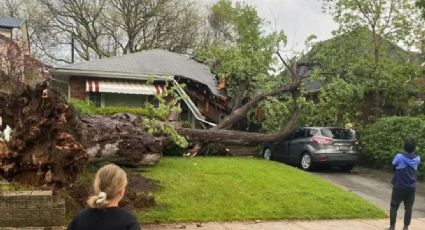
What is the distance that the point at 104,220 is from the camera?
11.9ft

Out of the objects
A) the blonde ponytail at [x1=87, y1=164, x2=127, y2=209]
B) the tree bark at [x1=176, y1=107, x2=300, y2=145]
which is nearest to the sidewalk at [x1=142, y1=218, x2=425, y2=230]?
the blonde ponytail at [x1=87, y1=164, x2=127, y2=209]

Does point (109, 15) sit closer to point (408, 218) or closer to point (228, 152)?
point (228, 152)

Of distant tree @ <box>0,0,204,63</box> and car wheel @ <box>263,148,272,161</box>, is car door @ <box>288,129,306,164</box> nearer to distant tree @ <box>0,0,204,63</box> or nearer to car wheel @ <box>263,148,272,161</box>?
car wheel @ <box>263,148,272,161</box>

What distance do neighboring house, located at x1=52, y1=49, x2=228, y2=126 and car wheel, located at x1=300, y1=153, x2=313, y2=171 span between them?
184 inches

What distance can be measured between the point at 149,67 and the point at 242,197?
44.7 ft

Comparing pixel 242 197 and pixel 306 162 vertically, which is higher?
pixel 306 162

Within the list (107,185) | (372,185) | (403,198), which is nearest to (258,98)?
(372,185)


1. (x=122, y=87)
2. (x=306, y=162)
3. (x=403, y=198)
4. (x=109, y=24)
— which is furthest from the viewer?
(x=109, y=24)

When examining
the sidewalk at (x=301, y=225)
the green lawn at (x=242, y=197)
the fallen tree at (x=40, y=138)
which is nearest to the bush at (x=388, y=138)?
the green lawn at (x=242, y=197)

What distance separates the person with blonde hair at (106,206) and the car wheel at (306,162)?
15.5 metres

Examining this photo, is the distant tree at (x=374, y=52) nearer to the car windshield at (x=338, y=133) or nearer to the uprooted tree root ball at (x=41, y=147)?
the car windshield at (x=338, y=133)

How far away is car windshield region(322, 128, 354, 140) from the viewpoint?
18.7 m

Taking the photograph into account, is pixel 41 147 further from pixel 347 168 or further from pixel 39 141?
pixel 347 168

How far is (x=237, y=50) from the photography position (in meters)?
21.8
